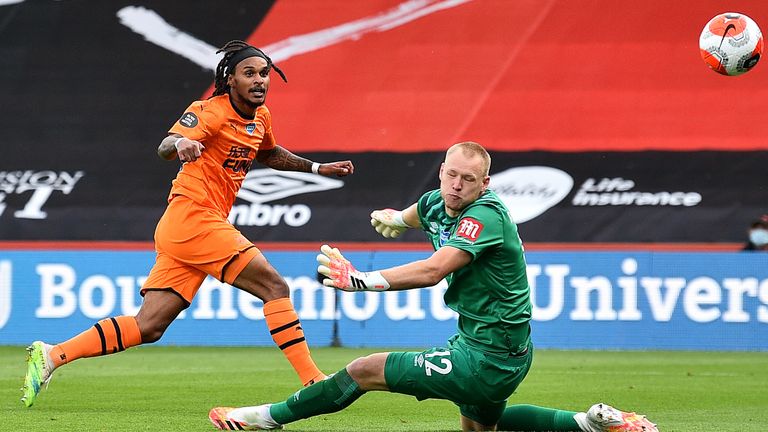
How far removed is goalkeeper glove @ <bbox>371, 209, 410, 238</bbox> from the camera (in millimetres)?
6758

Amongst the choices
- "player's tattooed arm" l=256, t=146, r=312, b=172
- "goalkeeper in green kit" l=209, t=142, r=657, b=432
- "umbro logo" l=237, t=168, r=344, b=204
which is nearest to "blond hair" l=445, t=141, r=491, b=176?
"goalkeeper in green kit" l=209, t=142, r=657, b=432

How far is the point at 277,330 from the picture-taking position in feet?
26.3

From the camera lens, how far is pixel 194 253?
8039mm

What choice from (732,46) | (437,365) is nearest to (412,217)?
(437,365)

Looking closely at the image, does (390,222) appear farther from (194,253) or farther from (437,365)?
(194,253)

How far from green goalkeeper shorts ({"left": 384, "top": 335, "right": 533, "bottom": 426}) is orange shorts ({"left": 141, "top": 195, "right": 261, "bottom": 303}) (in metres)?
2.18

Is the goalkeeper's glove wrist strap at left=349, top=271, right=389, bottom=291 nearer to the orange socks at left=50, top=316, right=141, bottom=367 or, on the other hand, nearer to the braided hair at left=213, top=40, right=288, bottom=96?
the orange socks at left=50, top=316, right=141, bottom=367

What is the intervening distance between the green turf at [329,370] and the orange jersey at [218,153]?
1445 mm

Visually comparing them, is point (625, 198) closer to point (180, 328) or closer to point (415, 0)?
point (415, 0)

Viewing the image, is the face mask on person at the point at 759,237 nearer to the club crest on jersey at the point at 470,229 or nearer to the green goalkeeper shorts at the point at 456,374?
the green goalkeeper shorts at the point at 456,374

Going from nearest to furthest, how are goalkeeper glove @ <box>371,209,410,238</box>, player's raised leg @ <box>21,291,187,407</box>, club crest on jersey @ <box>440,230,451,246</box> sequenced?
1. club crest on jersey @ <box>440,230,451,246</box>
2. goalkeeper glove @ <box>371,209,410,238</box>
3. player's raised leg @ <box>21,291,187,407</box>

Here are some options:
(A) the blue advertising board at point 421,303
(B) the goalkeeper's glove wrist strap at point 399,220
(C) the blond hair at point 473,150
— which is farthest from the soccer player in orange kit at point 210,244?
(A) the blue advertising board at point 421,303

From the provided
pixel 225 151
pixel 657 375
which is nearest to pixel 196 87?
pixel 657 375

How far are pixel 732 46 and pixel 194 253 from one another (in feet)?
17.8
